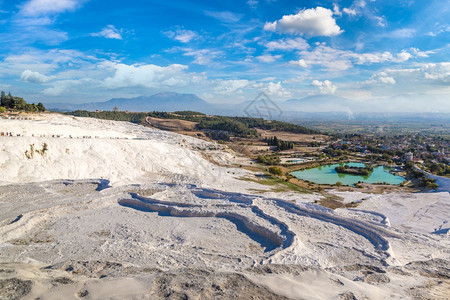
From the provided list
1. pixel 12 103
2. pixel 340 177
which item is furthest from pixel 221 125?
pixel 12 103

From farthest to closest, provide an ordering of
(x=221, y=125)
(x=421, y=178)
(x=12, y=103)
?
(x=221, y=125) → (x=12, y=103) → (x=421, y=178)

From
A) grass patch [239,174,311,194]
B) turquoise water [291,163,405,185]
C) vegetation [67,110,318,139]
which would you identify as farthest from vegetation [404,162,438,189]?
vegetation [67,110,318,139]

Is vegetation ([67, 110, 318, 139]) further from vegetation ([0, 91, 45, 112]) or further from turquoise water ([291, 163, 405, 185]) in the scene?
vegetation ([0, 91, 45, 112])

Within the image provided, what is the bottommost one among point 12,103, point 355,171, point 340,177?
point 340,177

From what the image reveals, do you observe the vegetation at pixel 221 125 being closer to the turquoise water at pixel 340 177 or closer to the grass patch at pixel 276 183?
the turquoise water at pixel 340 177

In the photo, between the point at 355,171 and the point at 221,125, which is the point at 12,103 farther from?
the point at 355,171

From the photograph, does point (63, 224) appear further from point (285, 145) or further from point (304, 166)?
point (285, 145)

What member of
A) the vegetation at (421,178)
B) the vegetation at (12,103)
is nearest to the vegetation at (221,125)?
the vegetation at (421,178)

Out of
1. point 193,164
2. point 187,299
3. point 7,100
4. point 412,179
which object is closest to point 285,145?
point 412,179
